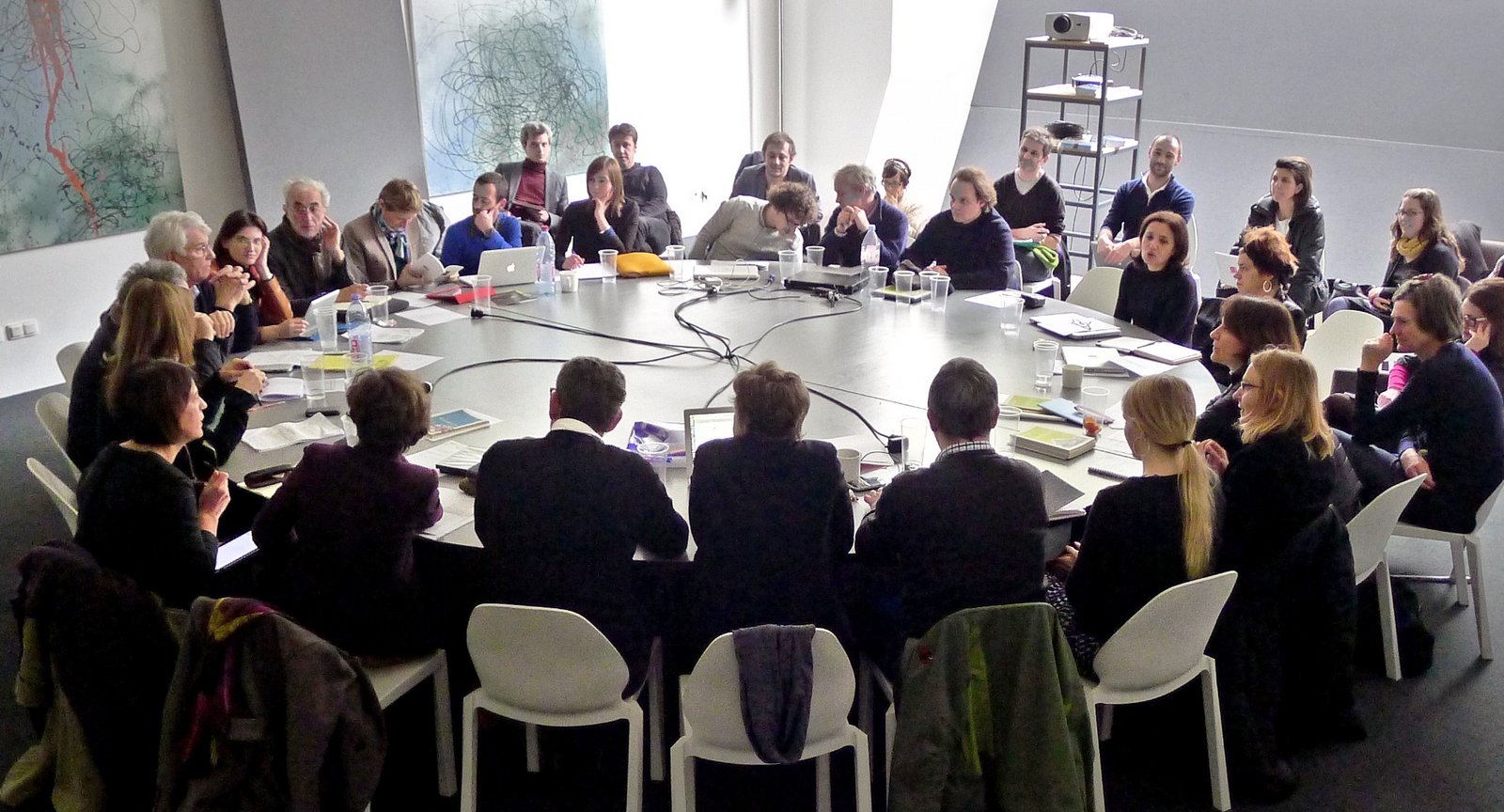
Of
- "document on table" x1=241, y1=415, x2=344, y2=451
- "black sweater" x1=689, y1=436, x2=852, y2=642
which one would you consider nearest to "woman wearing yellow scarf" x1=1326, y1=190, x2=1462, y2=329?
"black sweater" x1=689, y1=436, x2=852, y2=642

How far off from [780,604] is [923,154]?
23.4 ft

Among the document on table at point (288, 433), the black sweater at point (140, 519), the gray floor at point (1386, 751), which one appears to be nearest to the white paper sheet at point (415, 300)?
the document on table at point (288, 433)

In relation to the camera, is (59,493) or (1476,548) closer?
(59,493)

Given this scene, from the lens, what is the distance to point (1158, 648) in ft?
9.32

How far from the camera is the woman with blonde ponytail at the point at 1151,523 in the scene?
2926 mm

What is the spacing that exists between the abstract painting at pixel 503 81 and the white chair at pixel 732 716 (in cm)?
581

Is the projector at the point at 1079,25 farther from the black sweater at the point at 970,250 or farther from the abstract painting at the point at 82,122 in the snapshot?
the abstract painting at the point at 82,122

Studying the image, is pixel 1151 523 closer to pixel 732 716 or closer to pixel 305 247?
pixel 732 716

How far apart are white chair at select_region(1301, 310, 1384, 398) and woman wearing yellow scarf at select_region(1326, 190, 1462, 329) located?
81cm

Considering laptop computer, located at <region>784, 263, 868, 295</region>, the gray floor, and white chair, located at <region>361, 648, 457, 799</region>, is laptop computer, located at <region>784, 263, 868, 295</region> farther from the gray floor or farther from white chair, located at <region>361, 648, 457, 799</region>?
white chair, located at <region>361, 648, 457, 799</region>

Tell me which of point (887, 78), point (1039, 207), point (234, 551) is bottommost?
point (234, 551)

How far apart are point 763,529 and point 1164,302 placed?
3.03 m

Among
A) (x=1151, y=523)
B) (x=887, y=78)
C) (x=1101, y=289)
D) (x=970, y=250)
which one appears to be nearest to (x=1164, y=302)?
(x=1101, y=289)

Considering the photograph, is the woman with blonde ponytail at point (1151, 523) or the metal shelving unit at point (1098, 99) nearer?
the woman with blonde ponytail at point (1151, 523)
